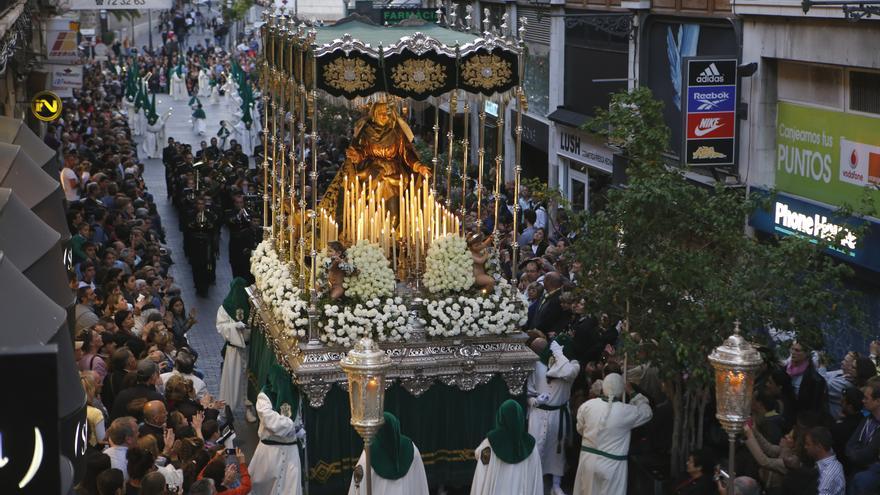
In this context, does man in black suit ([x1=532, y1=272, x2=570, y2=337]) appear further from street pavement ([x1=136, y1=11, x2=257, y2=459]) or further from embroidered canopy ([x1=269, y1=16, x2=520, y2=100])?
street pavement ([x1=136, y1=11, x2=257, y2=459])

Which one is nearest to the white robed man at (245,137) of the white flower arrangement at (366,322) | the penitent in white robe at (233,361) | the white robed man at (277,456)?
the penitent in white robe at (233,361)

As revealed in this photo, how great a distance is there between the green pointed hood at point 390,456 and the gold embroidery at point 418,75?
3.94 metres

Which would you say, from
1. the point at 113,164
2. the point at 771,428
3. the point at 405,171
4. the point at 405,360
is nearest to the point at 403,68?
the point at 405,171

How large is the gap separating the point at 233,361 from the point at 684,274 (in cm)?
688

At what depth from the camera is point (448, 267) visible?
1412 cm

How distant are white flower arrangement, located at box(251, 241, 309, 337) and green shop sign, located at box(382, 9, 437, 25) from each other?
17.3 feet

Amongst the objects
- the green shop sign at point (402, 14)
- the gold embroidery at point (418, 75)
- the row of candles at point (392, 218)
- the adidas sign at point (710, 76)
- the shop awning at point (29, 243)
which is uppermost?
the green shop sign at point (402, 14)

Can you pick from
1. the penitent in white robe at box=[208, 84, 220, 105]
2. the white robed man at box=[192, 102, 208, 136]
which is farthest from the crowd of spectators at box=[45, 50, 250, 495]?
the penitent in white robe at box=[208, 84, 220, 105]

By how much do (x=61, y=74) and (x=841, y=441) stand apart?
892 inches

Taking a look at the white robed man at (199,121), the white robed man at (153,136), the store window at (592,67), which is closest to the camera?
the store window at (592,67)

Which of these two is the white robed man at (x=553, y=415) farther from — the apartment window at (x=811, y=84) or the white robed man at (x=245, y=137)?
the white robed man at (x=245, y=137)

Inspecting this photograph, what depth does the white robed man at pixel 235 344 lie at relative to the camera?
1681 centimetres

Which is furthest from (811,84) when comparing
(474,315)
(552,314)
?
(474,315)

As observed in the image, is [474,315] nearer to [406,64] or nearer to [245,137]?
[406,64]
